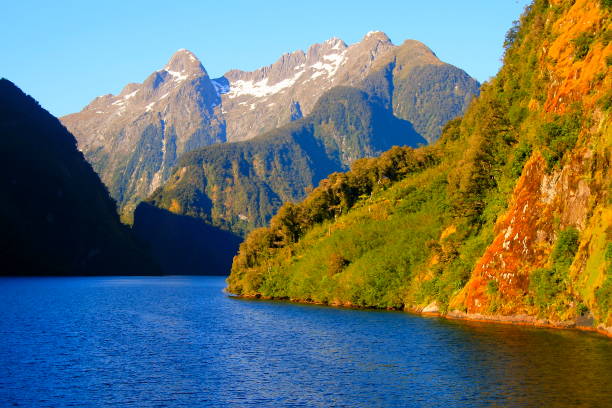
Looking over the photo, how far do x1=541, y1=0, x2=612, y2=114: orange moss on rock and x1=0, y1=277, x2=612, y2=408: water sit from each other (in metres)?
28.9

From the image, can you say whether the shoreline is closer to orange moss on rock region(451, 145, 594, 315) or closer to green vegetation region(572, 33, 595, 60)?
orange moss on rock region(451, 145, 594, 315)

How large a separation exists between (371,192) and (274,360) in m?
98.1

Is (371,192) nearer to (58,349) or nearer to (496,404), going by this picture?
(58,349)

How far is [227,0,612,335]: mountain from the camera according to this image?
72.9 meters

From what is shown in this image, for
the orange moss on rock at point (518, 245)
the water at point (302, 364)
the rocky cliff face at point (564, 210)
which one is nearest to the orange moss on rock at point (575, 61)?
the rocky cliff face at point (564, 210)

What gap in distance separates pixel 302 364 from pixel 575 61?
53542 mm

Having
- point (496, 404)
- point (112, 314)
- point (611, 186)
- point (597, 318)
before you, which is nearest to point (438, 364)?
point (496, 404)

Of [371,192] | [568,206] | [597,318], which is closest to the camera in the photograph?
[597,318]

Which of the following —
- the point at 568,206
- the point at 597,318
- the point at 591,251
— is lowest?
→ the point at 597,318

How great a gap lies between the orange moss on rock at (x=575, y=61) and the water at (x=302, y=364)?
28.9m

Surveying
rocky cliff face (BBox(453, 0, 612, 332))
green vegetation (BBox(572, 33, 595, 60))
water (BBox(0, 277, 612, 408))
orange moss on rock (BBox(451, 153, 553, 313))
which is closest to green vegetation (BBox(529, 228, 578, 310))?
rocky cliff face (BBox(453, 0, 612, 332))

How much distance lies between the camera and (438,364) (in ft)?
185

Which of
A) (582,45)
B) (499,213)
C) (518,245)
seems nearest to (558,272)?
(518,245)

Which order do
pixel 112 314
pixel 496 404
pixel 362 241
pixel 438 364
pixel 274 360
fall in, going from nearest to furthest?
pixel 496 404
pixel 438 364
pixel 274 360
pixel 112 314
pixel 362 241
